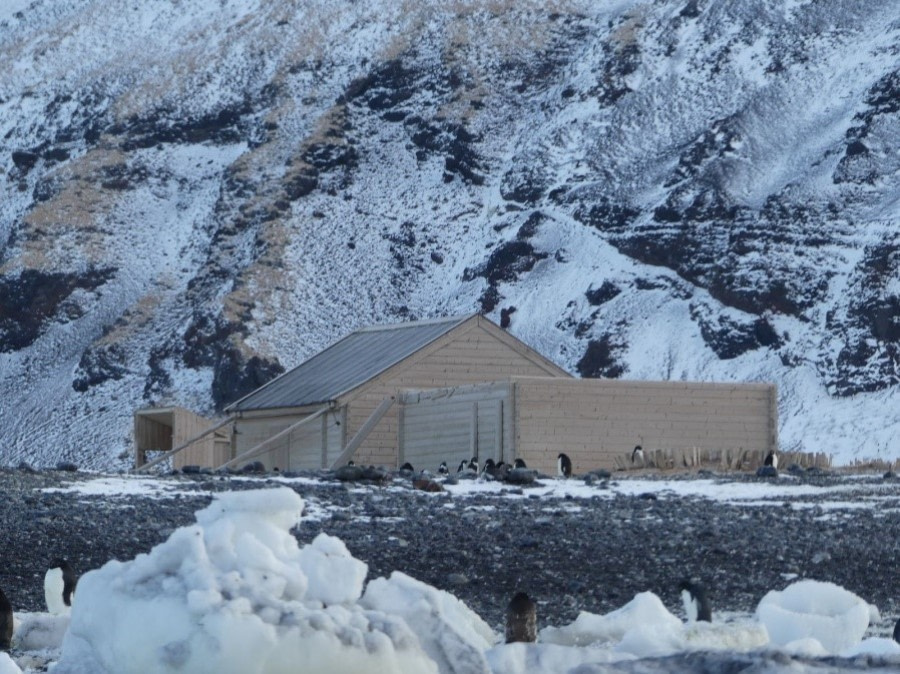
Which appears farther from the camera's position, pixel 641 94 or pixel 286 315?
pixel 641 94

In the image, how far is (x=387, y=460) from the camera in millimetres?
26312

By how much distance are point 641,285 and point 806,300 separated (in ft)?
16.9

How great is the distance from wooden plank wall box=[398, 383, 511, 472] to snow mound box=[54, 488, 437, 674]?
17.3 metres

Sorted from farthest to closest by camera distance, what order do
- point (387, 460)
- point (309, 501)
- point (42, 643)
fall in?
point (387, 460) → point (309, 501) → point (42, 643)

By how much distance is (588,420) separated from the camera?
78.4 feet

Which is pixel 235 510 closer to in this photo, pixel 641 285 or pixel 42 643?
pixel 42 643

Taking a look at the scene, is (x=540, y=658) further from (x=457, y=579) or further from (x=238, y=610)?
(x=457, y=579)

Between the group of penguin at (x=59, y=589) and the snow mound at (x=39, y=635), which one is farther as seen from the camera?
the group of penguin at (x=59, y=589)

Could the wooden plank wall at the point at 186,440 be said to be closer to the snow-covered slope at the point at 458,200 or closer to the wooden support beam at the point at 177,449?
the wooden support beam at the point at 177,449

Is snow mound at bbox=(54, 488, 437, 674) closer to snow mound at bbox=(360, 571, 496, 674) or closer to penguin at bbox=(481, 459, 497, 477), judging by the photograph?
snow mound at bbox=(360, 571, 496, 674)

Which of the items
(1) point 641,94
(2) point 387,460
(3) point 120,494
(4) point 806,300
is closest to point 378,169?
(1) point 641,94

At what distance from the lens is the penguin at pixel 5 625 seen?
823 cm

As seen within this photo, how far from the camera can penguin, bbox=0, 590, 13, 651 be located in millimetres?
8234

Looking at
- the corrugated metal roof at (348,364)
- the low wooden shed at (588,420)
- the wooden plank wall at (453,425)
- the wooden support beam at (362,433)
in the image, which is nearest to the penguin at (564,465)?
the low wooden shed at (588,420)
